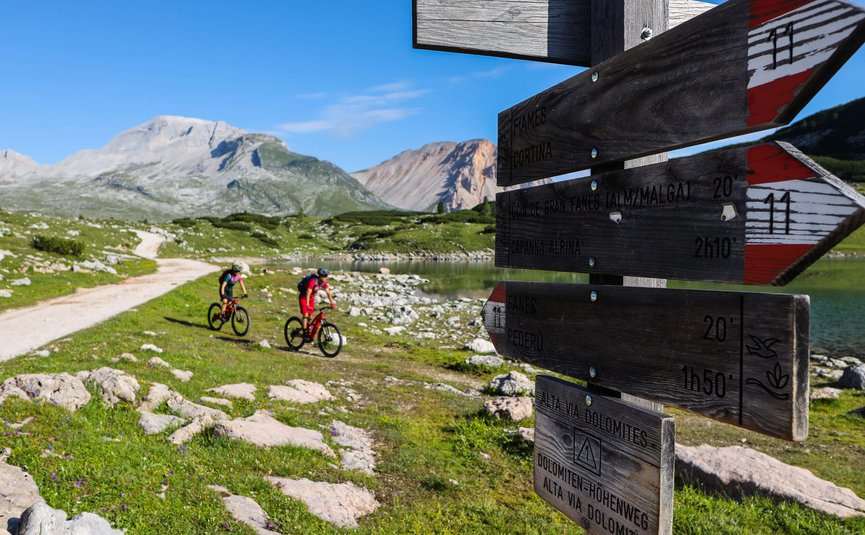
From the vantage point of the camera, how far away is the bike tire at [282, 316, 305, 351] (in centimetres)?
2007

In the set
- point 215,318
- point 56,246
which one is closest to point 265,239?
point 56,246

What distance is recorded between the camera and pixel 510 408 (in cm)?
1236

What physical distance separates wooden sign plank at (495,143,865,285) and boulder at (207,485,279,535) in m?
4.83

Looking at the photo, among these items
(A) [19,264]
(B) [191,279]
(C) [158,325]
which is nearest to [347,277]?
(B) [191,279]

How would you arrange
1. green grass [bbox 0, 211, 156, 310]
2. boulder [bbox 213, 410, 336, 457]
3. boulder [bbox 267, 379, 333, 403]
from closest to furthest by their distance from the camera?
boulder [bbox 213, 410, 336, 457], boulder [bbox 267, 379, 333, 403], green grass [bbox 0, 211, 156, 310]

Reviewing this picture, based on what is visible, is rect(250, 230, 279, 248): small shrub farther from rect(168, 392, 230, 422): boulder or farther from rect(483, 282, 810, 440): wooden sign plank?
rect(483, 282, 810, 440): wooden sign plank

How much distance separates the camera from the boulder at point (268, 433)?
8742 millimetres

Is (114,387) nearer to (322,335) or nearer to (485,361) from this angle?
(322,335)

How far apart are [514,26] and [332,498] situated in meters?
6.56

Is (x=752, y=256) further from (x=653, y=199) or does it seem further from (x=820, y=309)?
(x=820, y=309)

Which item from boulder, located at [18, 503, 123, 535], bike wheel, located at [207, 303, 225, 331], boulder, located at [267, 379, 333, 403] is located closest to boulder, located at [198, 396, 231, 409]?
boulder, located at [267, 379, 333, 403]

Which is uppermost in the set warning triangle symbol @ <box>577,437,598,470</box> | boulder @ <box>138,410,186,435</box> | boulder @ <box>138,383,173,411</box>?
warning triangle symbol @ <box>577,437,598,470</box>

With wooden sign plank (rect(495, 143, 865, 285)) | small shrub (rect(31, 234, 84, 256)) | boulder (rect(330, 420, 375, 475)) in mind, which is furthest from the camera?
small shrub (rect(31, 234, 84, 256))

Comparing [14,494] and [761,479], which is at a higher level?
[14,494]
